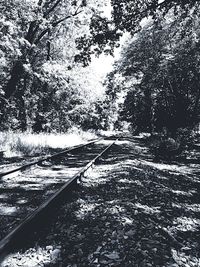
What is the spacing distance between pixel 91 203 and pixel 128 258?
225 cm

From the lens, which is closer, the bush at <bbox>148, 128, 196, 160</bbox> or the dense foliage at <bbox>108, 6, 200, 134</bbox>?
the bush at <bbox>148, 128, 196, 160</bbox>

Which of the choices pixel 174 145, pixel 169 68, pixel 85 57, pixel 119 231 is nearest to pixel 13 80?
pixel 85 57

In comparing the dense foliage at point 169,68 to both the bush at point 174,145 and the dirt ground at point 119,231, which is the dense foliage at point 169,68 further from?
the dirt ground at point 119,231

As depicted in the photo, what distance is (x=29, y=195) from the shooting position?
5758 mm

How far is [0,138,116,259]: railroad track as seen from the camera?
142 inches

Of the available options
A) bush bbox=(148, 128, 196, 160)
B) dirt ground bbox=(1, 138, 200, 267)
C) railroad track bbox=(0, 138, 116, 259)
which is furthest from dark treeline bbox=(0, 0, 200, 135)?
dirt ground bbox=(1, 138, 200, 267)

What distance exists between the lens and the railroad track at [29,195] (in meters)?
3.62

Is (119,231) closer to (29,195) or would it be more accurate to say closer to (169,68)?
(29,195)

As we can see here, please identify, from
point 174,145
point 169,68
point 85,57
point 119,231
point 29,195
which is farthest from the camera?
point 169,68

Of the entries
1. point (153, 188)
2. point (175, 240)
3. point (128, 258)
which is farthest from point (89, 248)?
point (153, 188)

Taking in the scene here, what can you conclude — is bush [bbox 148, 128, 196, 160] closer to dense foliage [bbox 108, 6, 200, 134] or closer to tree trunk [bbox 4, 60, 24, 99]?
dense foliage [bbox 108, 6, 200, 134]

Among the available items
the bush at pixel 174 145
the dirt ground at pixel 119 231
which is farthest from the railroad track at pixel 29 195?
the bush at pixel 174 145

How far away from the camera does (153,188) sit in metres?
7.12

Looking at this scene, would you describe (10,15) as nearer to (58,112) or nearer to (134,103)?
(58,112)
